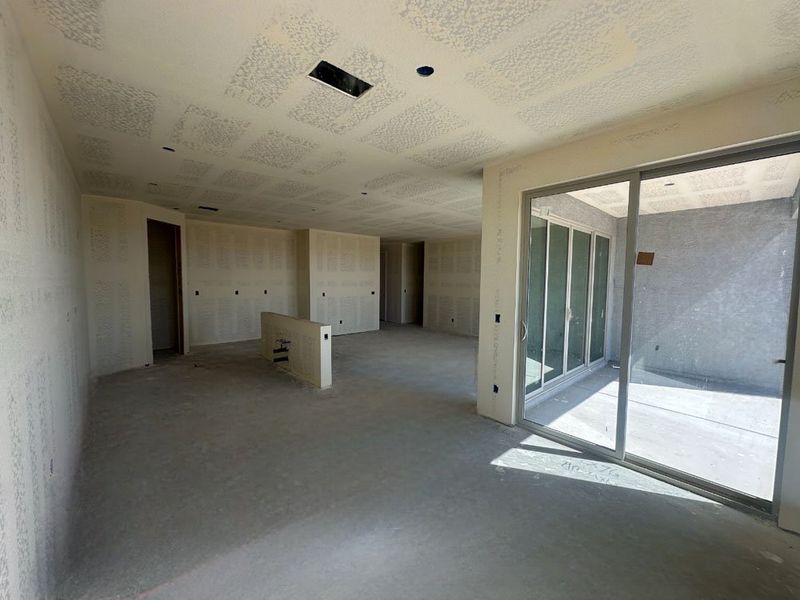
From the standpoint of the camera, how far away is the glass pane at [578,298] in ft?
13.9

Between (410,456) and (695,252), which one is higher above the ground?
(695,252)

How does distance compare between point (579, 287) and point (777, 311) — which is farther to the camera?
point (579, 287)

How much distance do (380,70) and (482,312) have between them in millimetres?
2478

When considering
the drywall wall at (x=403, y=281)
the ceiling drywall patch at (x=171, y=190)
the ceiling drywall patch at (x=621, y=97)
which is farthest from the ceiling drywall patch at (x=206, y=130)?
the drywall wall at (x=403, y=281)

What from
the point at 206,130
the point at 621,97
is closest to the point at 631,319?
the point at 621,97

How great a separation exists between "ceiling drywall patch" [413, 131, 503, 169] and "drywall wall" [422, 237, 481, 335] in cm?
540

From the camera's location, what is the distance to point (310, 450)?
2.84 metres

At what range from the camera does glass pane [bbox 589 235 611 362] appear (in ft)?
Answer: 13.5

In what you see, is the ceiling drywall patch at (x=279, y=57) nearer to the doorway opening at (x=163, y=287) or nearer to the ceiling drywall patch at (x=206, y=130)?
the ceiling drywall patch at (x=206, y=130)

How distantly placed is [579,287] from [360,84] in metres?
3.72

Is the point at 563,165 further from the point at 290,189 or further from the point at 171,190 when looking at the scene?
the point at 171,190

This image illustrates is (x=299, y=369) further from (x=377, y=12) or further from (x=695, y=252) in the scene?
(x=695, y=252)

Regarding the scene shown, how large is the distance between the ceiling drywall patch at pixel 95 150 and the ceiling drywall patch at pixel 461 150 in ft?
9.20

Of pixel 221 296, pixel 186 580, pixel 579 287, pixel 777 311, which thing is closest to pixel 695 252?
pixel 777 311
